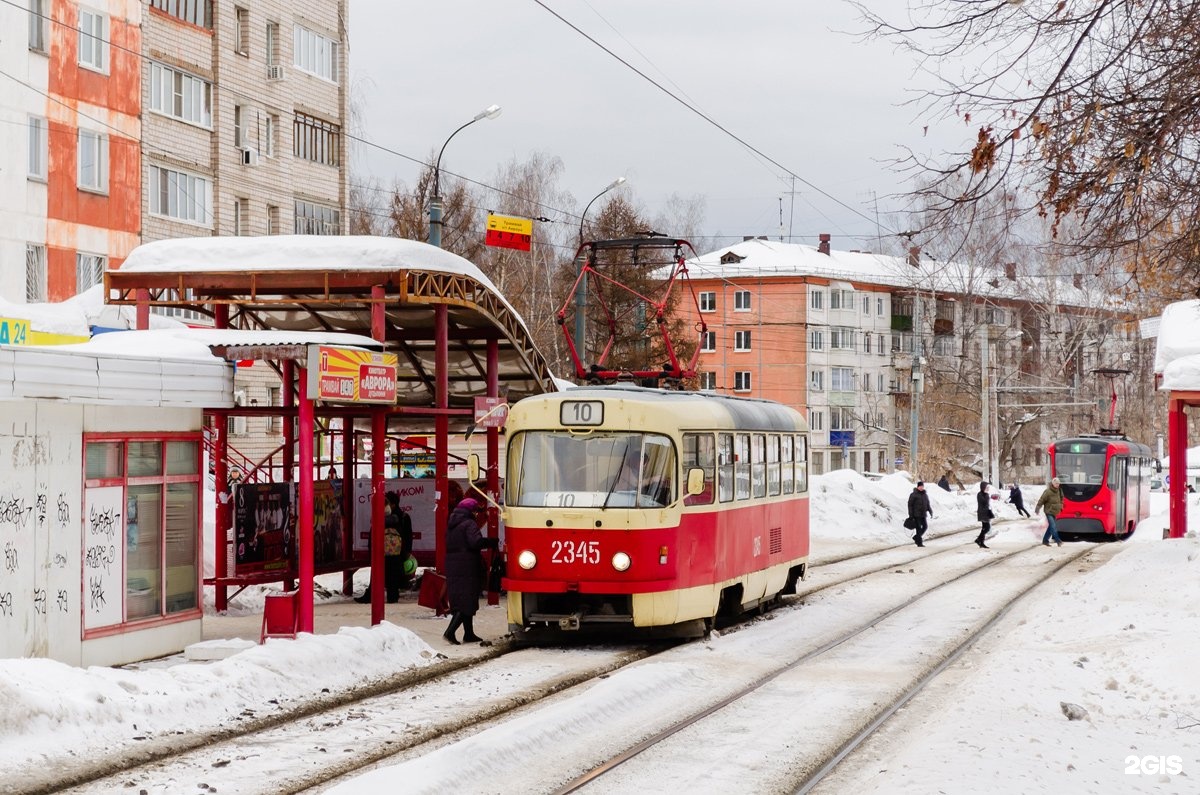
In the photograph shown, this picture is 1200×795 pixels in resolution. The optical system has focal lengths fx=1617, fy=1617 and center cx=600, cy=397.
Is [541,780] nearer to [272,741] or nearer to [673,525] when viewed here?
[272,741]

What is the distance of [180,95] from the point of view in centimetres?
4406

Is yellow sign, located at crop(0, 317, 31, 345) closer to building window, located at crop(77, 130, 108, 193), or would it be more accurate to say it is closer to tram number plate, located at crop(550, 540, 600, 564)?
tram number plate, located at crop(550, 540, 600, 564)

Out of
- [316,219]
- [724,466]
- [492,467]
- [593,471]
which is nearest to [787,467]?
[724,466]

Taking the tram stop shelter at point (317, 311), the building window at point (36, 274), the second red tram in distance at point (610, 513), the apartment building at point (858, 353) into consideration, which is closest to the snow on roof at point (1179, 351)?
the tram stop shelter at point (317, 311)

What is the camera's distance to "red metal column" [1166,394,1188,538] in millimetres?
31453

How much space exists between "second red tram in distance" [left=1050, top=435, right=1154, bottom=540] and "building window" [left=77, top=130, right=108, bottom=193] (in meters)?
25.5

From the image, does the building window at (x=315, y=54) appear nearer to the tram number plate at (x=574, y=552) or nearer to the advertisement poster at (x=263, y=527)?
the advertisement poster at (x=263, y=527)

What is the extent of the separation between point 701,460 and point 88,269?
25.7 m

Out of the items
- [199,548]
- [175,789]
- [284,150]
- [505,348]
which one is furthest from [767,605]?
[284,150]

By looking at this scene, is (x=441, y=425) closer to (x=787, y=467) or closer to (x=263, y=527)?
(x=263, y=527)

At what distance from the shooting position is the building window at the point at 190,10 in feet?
143

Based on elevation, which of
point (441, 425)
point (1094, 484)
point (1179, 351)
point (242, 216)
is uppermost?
point (242, 216)

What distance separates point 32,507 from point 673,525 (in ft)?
22.2

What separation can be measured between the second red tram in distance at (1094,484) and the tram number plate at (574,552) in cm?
2763
